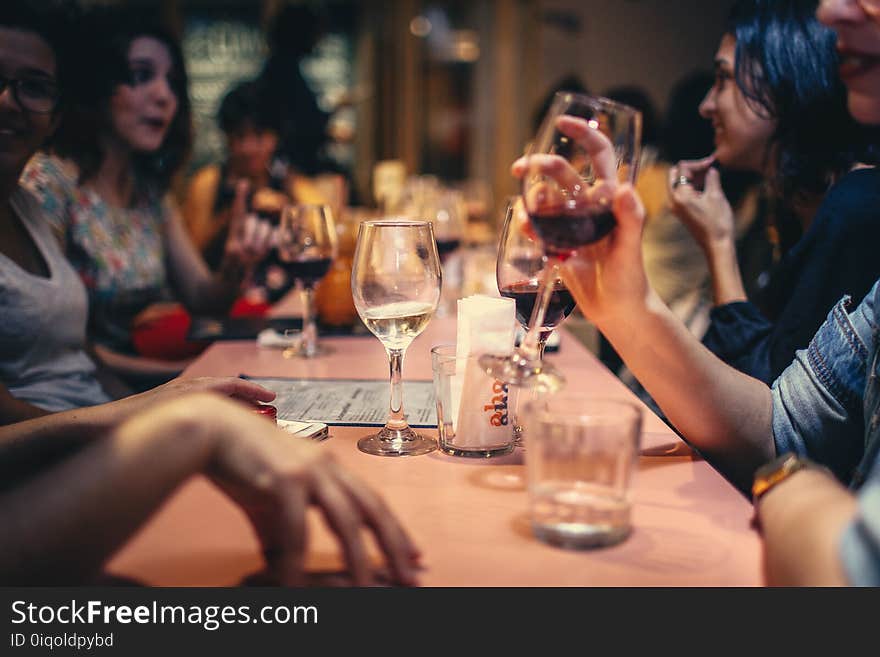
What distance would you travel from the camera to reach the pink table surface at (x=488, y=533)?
0.71 m

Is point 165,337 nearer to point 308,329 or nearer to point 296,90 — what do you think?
point 308,329

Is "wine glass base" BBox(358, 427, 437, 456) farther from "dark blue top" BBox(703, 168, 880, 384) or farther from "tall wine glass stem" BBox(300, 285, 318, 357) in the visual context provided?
"dark blue top" BBox(703, 168, 880, 384)

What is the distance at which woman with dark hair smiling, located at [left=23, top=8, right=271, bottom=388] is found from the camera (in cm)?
222

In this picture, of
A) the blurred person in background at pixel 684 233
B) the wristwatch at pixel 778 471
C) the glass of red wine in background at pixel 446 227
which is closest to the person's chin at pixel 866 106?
the wristwatch at pixel 778 471

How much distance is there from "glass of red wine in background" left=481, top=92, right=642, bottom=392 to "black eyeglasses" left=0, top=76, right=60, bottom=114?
1124 millimetres

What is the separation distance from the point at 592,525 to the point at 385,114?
272 inches

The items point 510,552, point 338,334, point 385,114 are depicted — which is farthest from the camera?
point 385,114

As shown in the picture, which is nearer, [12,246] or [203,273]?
[12,246]

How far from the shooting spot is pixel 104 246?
2.29m

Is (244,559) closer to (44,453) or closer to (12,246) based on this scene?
(44,453)

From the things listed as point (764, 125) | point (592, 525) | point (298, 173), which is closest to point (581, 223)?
point (592, 525)

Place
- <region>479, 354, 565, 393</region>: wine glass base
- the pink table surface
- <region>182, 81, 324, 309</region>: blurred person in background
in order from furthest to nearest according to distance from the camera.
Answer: <region>182, 81, 324, 309</region>: blurred person in background → <region>479, 354, 565, 393</region>: wine glass base → the pink table surface

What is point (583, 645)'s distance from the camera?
0.65 meters

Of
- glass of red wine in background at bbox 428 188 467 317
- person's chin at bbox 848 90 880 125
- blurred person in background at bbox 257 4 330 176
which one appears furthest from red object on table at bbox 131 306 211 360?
blurred person in background at bbox 257 4 330 176
